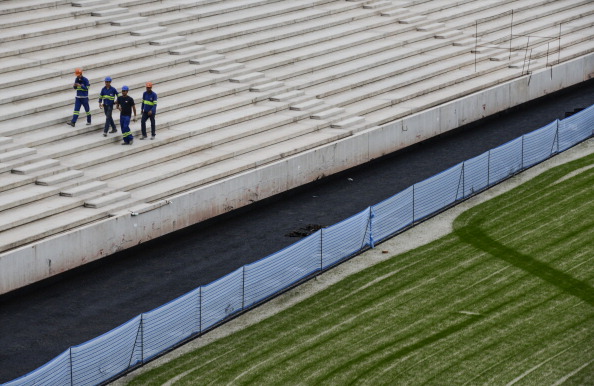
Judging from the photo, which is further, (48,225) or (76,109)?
(76,109)

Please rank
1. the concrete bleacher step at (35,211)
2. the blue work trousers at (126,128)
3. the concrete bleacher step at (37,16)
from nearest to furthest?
the concrete bleacher step at (35,211) → the blue work trousers at (126,128) → the concrete bleacher step at (37,16)

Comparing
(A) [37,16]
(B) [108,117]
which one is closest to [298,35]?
(A) [37,16]

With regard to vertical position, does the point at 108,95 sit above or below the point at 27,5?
below

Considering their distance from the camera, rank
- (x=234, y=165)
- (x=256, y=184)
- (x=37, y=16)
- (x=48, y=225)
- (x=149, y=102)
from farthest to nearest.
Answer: (x=37, y=16) → (x=234, y=165) → (x=149, y=102) → (x=256, y=184) → (x=48, y=225)

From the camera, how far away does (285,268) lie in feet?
87.5

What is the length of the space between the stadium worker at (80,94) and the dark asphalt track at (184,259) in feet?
17.4

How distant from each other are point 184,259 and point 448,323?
7.45m

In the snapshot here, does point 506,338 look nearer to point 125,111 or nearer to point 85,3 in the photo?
point 125,111

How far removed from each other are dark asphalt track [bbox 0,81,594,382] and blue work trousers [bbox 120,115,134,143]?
3716mm

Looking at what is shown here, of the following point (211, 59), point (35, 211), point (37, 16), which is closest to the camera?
point (35, 211)

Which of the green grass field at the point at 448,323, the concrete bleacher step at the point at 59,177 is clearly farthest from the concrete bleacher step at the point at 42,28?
the green grass field at the point at 448,323

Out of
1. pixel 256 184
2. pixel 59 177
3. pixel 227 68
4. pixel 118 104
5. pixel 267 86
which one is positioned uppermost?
pixel 118 104

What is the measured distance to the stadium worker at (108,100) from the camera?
3177 cm

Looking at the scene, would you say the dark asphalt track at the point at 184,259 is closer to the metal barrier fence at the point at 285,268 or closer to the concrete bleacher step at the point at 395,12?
the metal barrier fence at the point at 285,268
